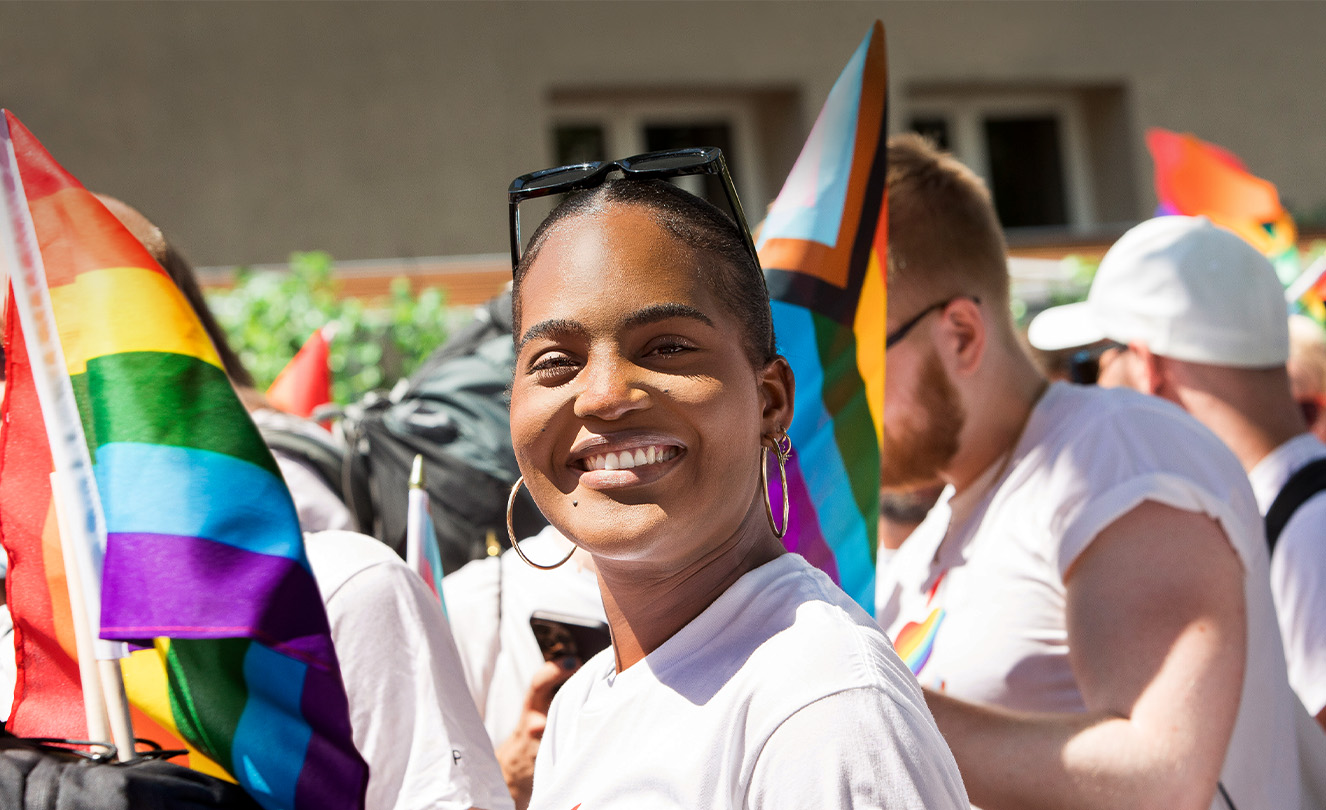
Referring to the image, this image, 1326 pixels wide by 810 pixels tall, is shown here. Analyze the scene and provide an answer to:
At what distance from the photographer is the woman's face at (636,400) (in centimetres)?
121

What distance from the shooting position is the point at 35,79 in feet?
28.0

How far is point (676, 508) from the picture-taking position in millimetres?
1213

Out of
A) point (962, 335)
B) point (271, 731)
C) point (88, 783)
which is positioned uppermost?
point (962, 335)

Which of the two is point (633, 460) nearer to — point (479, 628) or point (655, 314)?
point (655, 314)

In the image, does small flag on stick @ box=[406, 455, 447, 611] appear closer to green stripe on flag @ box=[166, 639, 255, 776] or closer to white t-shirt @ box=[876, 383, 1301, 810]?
green stripe on flag @ box=[166, 639, 255, 776]

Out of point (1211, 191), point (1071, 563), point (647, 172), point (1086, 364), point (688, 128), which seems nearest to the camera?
point (647, 172)

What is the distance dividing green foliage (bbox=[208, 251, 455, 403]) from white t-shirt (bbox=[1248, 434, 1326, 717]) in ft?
11.6

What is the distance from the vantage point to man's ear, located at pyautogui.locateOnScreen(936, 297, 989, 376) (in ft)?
7.32

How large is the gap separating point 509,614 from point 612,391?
1.32m

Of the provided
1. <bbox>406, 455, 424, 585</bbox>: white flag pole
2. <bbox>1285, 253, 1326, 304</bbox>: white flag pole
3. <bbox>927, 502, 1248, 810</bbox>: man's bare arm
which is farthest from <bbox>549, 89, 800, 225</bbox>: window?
<bbox>927, 502, 1248, 810</bbox>: man's bare arm

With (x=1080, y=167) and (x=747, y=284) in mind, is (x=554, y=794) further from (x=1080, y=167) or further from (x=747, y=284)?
(x=1080, y=167)

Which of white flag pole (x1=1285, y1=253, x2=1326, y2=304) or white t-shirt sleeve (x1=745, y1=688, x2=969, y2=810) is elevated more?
white t-shirt sleeve (x1=745, y1=688, x2=969, y2=810)

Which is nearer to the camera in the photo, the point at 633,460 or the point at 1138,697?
the point at 633,460

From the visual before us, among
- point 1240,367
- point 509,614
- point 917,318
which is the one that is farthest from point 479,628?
point 1240,367
